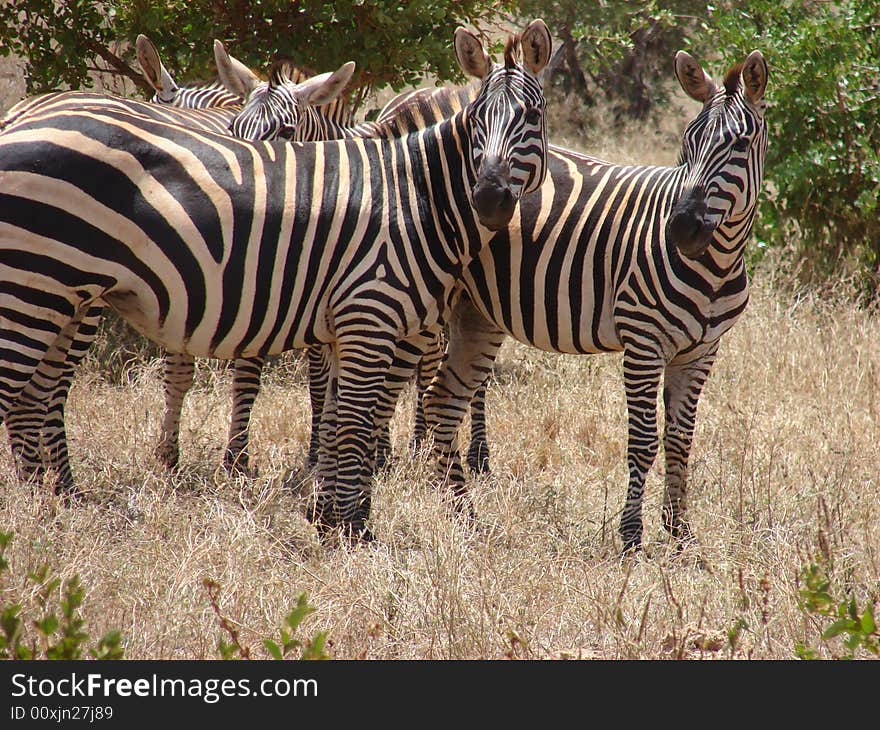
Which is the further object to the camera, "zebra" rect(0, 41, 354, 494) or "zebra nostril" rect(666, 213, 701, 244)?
"zebra" rect(0, 41, 354, 494)

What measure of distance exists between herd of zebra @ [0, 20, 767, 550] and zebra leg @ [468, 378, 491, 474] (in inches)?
30.9

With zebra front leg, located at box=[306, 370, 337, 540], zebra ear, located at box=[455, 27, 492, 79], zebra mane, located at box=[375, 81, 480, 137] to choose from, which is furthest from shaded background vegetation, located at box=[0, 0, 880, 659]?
zebra ear, located at box=[455, 27, 492, 79]

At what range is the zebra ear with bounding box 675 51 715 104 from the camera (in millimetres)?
4949

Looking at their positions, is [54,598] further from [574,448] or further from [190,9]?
[190,9]

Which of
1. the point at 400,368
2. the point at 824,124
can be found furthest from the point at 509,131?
the point at 824,124

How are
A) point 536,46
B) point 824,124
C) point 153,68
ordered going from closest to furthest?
1. point 536,46
2. point 153,68
3. point 824,124

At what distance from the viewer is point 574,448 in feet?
22.1

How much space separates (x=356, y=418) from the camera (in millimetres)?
5156

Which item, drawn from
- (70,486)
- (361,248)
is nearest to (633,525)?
(361,248)

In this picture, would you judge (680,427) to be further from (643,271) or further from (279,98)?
(279,98)

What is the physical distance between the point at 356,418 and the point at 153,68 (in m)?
3.62

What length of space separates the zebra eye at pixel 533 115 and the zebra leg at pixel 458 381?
1342 mm

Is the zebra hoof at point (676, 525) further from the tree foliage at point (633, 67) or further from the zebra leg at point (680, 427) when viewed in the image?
the tree foliage at point (633, 67)

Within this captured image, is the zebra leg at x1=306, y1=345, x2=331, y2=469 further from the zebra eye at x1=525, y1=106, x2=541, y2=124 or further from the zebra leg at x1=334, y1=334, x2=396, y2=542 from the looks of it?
the zebra eye at x1=525, y1=106, x2=541, y2=124
